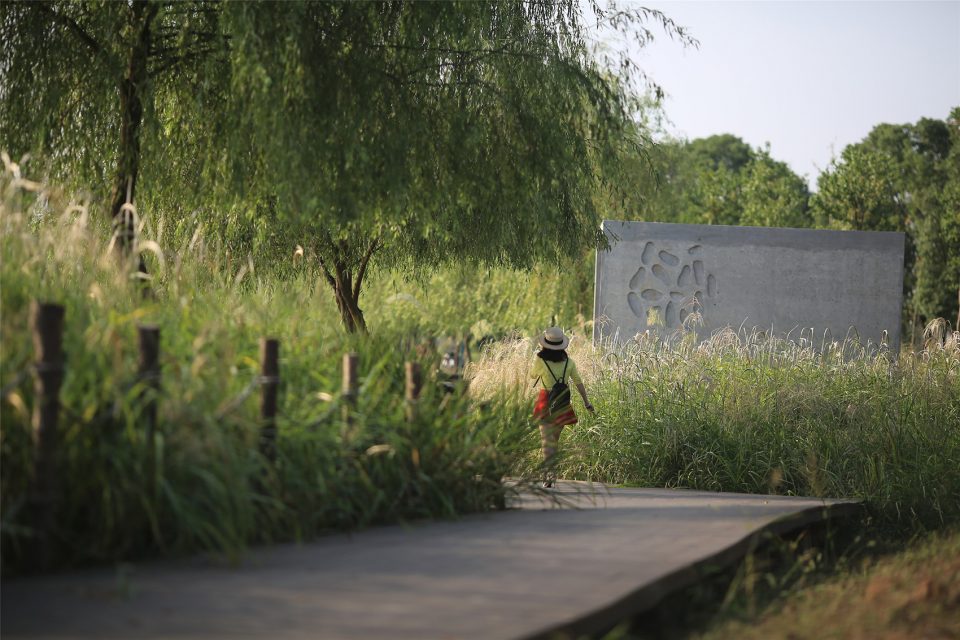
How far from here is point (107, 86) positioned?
9570mm

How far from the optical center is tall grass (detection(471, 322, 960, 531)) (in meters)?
9.73

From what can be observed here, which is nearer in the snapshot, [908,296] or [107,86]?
[107,86]

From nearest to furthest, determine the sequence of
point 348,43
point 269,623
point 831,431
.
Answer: point 269,623, point 348,43, point 831,431

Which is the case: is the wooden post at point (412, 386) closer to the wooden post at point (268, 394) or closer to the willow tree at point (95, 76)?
the wooden post at point (268, 394)

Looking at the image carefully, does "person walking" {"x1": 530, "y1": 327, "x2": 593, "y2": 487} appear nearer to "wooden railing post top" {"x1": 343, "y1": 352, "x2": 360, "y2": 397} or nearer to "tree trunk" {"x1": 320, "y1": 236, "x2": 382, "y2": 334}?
"tree trunk" {"x1": 320, "y1": 236, "x2": 382, "y2": 334}

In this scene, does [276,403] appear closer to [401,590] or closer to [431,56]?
[401,590]

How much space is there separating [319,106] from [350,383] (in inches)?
133

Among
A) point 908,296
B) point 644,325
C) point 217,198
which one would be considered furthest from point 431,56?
point 908,296

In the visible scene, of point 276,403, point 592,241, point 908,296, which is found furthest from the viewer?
point 908,296

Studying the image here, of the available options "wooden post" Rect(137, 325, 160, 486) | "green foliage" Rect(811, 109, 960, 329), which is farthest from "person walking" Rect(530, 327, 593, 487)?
"green foliage" Rect(811, 109, 960, 329)

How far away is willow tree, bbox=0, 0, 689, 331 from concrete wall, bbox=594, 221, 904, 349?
8.33 meters

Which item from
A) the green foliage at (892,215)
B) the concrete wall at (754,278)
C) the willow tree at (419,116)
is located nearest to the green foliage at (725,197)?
the green foliage at (892,215)

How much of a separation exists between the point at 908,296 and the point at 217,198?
34.5 metres

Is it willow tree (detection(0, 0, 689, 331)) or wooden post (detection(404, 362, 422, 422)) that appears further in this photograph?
willow tree (detection(0, 0, 689, 331))
